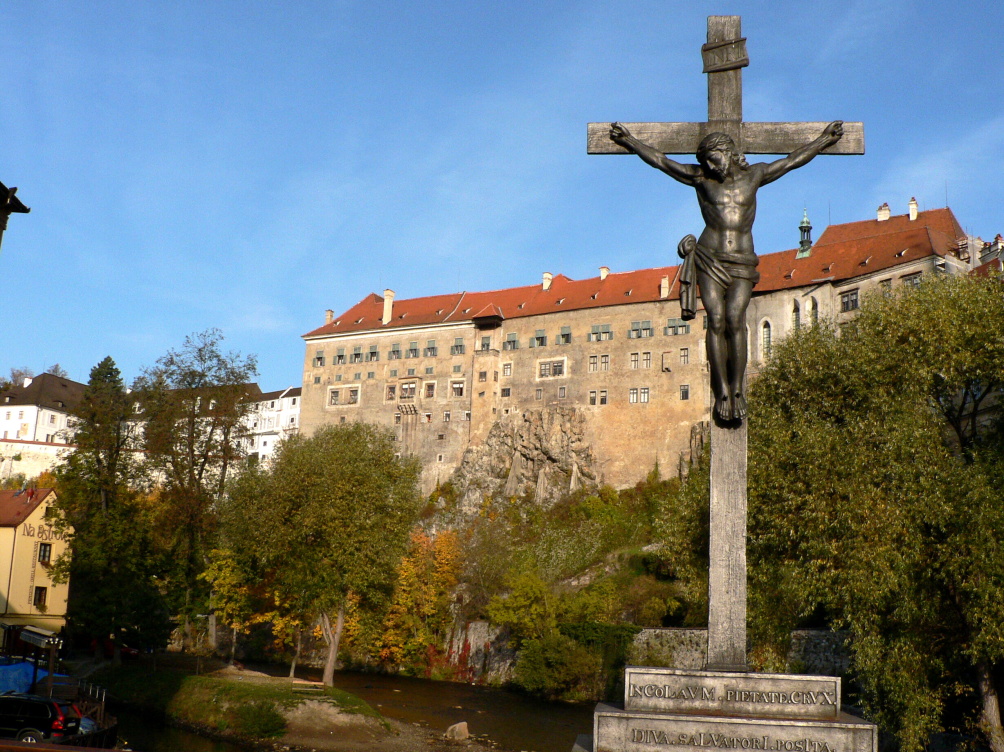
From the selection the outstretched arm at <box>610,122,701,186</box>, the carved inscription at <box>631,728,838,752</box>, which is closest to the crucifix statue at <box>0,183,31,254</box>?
the outstretched arm at <box>610,122,701,186</box>

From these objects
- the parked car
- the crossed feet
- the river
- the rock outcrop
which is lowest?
the river

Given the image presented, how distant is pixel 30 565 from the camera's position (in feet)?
178

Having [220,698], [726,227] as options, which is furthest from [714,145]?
[220,698]

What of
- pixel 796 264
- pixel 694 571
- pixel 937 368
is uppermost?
pixel 796 264

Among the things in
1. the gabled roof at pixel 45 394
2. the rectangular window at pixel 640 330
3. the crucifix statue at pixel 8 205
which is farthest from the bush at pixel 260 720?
the gabled roof at pixel 45 394

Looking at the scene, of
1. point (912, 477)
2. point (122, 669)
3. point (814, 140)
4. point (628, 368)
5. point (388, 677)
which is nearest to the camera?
point (814, 140)

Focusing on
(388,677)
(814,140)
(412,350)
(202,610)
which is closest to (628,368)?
(412,350)

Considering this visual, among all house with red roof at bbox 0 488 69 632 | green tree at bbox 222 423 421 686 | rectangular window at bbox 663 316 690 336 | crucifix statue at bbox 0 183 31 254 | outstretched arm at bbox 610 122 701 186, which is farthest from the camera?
rectangular window at bbox 663 316 690 336

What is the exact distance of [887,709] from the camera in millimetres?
22344

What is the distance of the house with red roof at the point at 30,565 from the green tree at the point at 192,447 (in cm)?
919

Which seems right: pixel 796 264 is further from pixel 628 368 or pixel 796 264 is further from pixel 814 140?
pixel 814 140

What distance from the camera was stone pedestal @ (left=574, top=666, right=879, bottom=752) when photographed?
6336 millimetres

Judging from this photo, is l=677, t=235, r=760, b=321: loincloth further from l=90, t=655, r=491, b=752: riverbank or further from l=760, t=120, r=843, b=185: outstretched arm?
l=90, t=655, r=491, b=752: riverbank

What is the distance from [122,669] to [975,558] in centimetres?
3606
